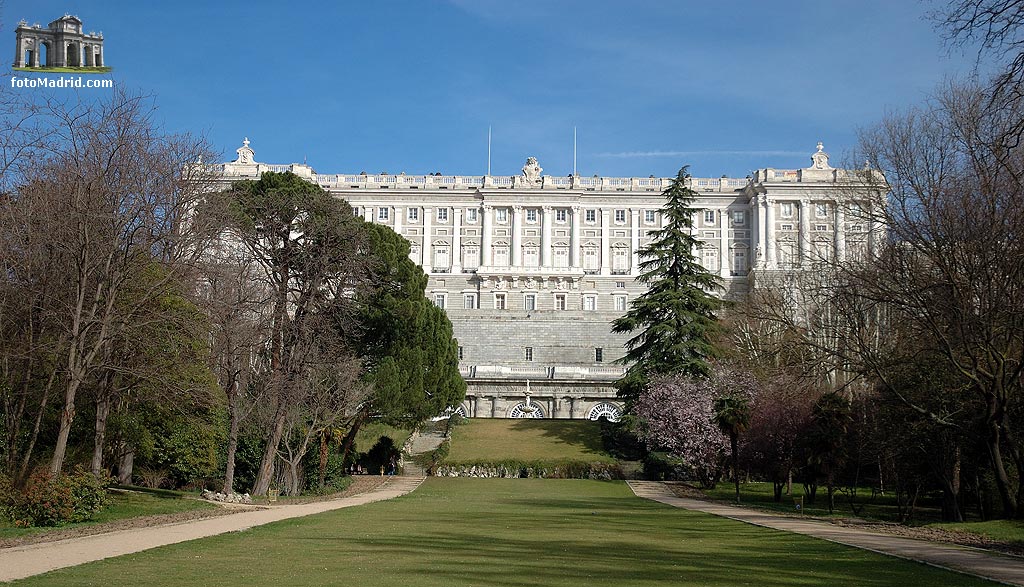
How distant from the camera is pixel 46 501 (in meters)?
19.2

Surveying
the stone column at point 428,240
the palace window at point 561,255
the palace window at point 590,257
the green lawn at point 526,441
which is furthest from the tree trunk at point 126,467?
the palace window at point 590,257

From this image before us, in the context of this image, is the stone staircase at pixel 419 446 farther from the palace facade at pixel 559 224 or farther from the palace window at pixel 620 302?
the palace window at pixel 620 302

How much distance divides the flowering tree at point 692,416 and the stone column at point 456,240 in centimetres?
5352

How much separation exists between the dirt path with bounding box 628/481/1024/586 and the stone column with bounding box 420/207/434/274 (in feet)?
228

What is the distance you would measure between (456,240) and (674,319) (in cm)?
5304

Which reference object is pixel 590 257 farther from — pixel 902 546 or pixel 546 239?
pixel 902 546

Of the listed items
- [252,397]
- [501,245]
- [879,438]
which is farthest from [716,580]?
[501,245]

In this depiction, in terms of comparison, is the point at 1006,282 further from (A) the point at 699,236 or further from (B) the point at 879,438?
(A) the point at 699,236

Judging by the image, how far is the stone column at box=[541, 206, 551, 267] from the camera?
3883 inches

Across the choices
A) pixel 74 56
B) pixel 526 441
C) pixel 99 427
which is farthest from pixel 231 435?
pixel 526 441

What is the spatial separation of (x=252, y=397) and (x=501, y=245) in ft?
227

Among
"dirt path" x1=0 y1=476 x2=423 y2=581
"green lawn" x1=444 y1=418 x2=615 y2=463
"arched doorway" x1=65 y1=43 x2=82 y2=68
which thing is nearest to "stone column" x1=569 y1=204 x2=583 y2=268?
"green lawn" x1=444 y1=418 x2=615 y2=463

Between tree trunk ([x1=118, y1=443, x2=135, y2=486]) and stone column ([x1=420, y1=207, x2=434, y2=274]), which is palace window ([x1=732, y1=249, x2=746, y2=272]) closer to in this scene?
stone column ([x1=420, y1=207, x2=434, y2=274])

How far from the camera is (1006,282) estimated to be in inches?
890
